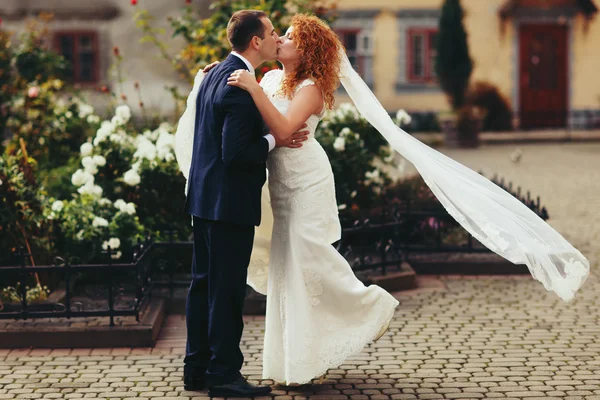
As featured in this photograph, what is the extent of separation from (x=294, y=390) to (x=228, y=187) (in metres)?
1.18

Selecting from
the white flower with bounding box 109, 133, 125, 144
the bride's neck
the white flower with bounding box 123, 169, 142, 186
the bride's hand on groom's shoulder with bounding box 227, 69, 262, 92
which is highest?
the bride's neck

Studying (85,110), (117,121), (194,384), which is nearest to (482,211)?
(194,384)

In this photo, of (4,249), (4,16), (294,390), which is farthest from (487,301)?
(4,16)

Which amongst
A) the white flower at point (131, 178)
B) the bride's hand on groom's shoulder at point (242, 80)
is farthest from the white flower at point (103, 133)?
the bride's hand on groom's shoulder at point (242, 80)

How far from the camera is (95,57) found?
2339 cm

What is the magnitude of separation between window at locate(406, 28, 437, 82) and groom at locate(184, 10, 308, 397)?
1993cm

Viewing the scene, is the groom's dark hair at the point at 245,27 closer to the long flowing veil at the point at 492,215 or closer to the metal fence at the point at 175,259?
the long flowing veil at the point at 492,215

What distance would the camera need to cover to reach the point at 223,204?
190 inches

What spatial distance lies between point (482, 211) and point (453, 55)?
1861 centimetres

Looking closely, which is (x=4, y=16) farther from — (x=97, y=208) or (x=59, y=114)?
(x=97, y=208)

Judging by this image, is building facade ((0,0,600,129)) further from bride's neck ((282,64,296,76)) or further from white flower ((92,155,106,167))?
bride's neck ((282,64,296,76))

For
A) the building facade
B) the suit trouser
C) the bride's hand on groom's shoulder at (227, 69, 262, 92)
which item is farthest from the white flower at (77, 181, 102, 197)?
the building facade

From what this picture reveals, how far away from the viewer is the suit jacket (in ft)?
15.5

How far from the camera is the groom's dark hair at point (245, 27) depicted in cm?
487
